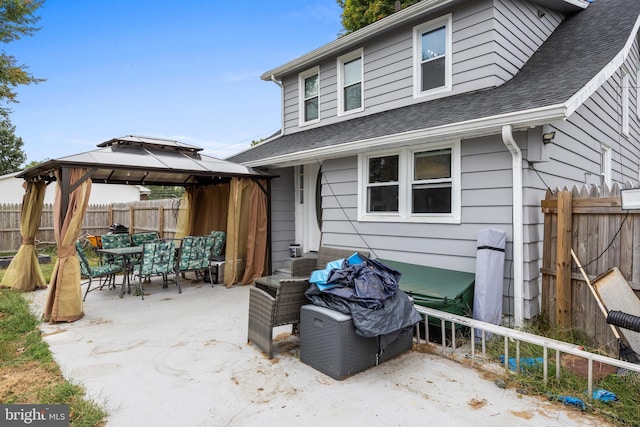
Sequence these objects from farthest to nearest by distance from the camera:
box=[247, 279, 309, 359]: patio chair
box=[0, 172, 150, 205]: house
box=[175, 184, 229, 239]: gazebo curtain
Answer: box=[0, 172, 150, 205]: house < box=[175, 184, 229, 239]: gazebo curtain < box=[247, 279, 309, 359]: patio chair

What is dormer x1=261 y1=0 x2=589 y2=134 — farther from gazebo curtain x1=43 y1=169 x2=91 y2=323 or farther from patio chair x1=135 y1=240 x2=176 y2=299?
gazebo curtain x1=43 y1=169 x2=91 y2=323

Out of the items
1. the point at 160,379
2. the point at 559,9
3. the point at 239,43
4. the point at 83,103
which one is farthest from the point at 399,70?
the point at 83,103

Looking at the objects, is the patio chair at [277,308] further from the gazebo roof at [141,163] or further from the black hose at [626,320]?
the gazebo roof at [141,163]

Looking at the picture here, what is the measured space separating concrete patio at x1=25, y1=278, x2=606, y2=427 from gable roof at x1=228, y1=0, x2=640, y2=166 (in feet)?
8.53

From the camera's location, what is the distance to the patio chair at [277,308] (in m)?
3.35

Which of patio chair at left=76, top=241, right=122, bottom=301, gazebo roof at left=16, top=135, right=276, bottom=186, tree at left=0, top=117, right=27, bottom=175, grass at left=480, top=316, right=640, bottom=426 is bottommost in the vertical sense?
grass at left=480, top=316, right=640, bottom=426

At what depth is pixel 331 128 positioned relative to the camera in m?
6.81

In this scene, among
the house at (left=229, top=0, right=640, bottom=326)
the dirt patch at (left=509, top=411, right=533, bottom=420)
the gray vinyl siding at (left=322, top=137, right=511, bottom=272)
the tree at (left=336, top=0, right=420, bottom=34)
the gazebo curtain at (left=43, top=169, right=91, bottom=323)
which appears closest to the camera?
the dirt patch at (left=509, top=411, right=533, bottom=420)

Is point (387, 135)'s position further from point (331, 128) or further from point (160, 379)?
point (160, 379)

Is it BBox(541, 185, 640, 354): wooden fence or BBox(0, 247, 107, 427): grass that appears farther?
BBox(541, 185, 640, 354): wooden fence


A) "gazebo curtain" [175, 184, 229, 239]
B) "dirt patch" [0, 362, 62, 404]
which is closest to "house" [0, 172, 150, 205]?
"gazebo curtain" [175, 184, 229, 239]

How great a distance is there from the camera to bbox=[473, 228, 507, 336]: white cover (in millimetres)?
3895

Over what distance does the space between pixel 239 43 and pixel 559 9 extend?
10.8m

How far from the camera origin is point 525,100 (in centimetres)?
390
